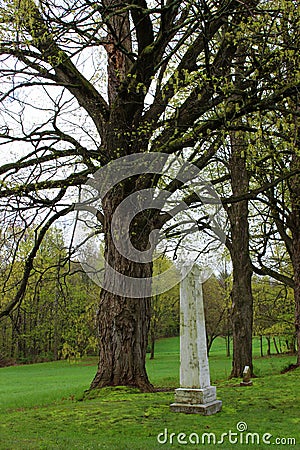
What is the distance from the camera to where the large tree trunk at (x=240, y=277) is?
13.2 meters

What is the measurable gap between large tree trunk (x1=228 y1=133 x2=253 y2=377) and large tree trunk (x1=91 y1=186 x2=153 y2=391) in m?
4.84

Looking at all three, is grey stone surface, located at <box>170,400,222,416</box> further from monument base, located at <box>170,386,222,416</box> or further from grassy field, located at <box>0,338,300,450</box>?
grassy field, located at <box>0,338,300,450</box>

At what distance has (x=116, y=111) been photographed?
9.21 meters

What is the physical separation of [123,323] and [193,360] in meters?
2.33

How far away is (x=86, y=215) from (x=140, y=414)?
17.0 feet

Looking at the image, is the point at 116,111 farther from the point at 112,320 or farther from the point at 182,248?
the point at 112,320

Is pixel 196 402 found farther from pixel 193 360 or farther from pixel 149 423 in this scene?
pixel 149 423

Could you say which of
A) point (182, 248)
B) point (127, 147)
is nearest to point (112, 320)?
point (182, 248)

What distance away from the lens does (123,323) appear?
888 cm

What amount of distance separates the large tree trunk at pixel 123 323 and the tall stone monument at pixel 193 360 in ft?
6.34

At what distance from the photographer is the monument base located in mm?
6461

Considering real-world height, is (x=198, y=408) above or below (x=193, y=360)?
below

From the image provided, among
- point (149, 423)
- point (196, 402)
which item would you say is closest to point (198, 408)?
point (196, 402)

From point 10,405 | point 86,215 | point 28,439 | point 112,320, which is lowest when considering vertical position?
point 10,405
